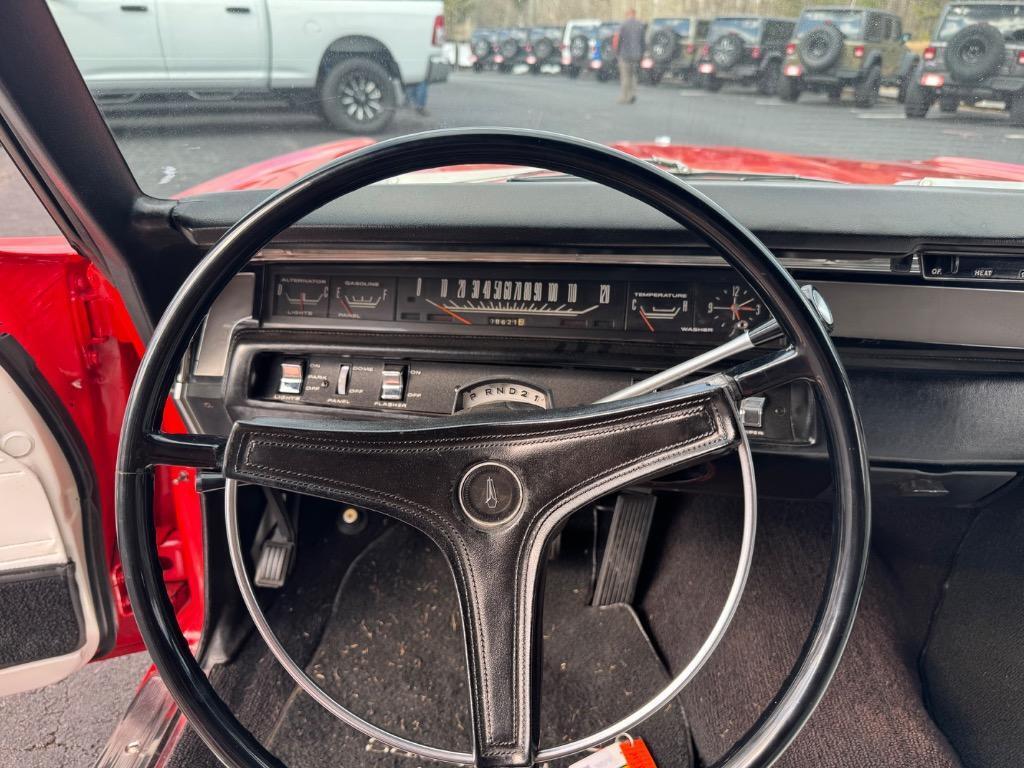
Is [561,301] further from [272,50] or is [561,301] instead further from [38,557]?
[38,557]

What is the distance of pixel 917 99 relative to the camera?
1276mm

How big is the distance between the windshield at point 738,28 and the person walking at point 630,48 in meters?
0.12

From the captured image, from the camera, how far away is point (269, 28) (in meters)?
1.24

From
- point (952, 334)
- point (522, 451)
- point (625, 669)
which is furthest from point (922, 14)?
point (625, 669)

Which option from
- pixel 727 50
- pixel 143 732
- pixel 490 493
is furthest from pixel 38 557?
pixel 727 50

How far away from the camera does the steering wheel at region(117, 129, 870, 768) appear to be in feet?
2.68

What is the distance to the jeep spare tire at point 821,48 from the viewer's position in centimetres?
121

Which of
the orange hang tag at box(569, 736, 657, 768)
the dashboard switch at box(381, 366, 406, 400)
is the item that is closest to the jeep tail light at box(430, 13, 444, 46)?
the dashboard switch at box(381, 366, 406, 400)

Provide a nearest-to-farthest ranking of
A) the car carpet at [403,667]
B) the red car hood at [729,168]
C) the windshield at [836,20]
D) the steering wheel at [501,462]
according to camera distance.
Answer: the steering wheel at [501,462]
the windshield at [836,20]
the red car hood at [729,168]
the car carpet at [403,667]

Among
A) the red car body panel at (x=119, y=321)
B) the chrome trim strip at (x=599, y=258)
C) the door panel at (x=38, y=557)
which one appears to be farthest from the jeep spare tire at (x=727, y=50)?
the door panel at (x=38, y=557)

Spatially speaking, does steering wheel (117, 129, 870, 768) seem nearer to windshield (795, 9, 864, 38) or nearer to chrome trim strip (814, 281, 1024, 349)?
chrome trim strip (814, 281, 1024, 349)

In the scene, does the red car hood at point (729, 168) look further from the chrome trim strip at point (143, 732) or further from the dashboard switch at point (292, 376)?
the chrome trim strip at point (143, 732)

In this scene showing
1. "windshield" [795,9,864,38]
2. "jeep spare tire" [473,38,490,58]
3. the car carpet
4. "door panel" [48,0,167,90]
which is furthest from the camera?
the car carpet

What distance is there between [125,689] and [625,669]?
3.85 ft
